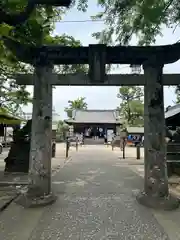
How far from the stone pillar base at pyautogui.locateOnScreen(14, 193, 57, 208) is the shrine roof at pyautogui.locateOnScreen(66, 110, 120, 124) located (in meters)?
39.1

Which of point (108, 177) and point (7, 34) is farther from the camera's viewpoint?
point (108, 177)

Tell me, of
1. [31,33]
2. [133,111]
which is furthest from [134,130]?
[31,33]

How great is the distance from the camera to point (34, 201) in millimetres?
5684

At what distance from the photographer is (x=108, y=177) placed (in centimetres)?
936

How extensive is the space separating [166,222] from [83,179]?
455 centimetres

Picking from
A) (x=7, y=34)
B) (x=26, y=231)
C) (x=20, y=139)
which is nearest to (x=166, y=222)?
(x=26, y=231)

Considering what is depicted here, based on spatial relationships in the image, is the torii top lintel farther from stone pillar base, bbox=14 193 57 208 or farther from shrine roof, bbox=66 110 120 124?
shrine roof, bbox=66 110 120 124

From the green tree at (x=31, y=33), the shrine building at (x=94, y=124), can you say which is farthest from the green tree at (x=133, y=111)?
the green tree at (x=31, y=33)

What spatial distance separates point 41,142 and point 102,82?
2023 millimetres

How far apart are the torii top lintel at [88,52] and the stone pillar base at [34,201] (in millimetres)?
3226

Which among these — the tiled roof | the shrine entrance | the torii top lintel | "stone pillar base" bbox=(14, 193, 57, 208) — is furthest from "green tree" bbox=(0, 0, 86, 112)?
the shrine entrance

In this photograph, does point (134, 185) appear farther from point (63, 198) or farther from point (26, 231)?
point (26, 231)

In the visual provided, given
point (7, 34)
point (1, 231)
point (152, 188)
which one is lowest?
point (1, 231)

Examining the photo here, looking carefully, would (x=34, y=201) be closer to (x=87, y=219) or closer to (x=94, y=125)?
(x=87, y=219)
